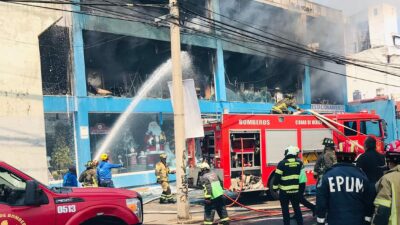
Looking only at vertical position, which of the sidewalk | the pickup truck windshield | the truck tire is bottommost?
the sidewalk

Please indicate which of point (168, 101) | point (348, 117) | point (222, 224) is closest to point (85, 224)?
point (222, 224)

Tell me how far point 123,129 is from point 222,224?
9.04 meters

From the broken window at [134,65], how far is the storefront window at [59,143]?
1835mm

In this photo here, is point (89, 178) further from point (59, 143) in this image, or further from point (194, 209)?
point (59, 143)

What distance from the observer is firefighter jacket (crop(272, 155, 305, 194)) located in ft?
23.6

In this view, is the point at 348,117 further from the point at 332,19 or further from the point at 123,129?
the point at 332,19

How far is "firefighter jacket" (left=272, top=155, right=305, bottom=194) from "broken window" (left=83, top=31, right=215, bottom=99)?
32.2 ft

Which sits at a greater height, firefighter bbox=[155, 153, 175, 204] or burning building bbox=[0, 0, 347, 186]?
burning building bbox=[0, 0, 347, 186]

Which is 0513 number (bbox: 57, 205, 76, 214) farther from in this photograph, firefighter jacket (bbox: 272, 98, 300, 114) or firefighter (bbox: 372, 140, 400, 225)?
firefighter jacket (bbox: 272, 98, 300, 114)

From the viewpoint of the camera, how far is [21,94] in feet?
36.1

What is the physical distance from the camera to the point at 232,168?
10.9 meters

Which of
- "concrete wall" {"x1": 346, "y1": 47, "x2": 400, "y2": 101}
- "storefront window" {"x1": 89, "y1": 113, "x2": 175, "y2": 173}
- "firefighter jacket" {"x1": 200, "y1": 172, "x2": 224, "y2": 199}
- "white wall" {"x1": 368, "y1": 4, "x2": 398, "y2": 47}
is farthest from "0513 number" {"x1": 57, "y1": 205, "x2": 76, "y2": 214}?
"white wall" {"x1": 368, "y1": 4, "x2": 398, "y2": 47}

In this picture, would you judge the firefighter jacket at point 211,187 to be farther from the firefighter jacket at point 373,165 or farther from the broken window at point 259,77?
the broken window at point 259,77

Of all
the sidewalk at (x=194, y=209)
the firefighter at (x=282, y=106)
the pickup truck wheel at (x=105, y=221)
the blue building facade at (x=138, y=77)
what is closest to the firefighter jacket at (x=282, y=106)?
the firefighter at (x=282, y=106)
